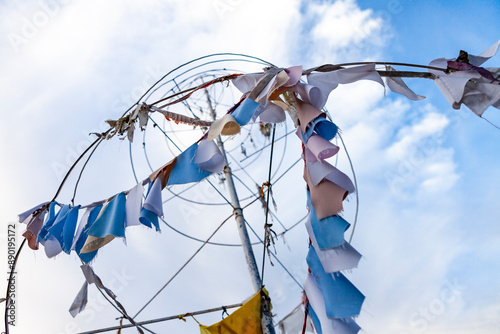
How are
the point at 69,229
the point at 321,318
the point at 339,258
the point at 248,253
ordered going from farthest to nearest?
the point at 248,253 → the point at 69,229 → the point at 321,318 → the point at 339,258

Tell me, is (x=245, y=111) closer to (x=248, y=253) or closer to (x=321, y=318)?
(x=321, y=318)

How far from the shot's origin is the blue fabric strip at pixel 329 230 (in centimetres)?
263

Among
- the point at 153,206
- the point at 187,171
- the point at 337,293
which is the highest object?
the point at 187,171

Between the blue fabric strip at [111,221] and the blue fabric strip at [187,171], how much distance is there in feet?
1.89

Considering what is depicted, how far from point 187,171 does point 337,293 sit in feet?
5.46

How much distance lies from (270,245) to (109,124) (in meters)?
2.46

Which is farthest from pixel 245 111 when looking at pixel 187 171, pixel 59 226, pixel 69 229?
pixel 59 226

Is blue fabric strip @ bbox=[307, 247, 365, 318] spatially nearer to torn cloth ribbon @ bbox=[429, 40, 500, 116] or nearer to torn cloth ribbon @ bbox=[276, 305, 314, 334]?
torn cloth ribbon @ bbox=[429, 40, 500, 116]

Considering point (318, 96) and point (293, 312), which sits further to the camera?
point (293, 312)

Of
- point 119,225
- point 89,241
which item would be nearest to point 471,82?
point 119,225

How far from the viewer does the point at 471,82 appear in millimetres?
3527

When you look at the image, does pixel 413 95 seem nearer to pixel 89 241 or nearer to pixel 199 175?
pixel 199 175

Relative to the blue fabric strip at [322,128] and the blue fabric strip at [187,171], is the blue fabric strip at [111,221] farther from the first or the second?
the blue fabric strip at [322,128]

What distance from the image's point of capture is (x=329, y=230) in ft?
8.75
